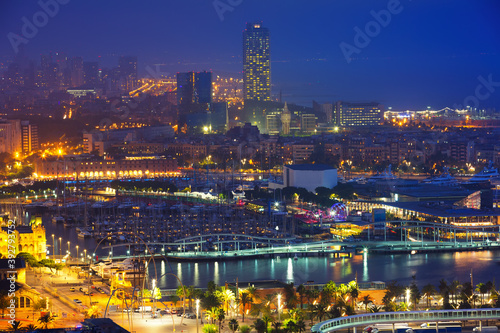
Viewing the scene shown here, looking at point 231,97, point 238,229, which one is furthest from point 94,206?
point 231,97

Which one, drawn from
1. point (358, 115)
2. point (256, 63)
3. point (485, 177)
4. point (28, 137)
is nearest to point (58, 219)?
point (485, 177)

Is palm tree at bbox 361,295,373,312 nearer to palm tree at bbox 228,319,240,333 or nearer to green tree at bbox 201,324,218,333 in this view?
palm tree at bbox 228,319,240,333

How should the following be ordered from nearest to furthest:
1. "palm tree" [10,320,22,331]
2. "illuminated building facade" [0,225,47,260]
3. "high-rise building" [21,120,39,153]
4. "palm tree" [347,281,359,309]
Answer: "palm tree" [10,320,22,331] → "palm tree" [347,281,359,309] → "illuminated building facade" [0,225,47,260] → "high-rise building" [21,120,39,153]

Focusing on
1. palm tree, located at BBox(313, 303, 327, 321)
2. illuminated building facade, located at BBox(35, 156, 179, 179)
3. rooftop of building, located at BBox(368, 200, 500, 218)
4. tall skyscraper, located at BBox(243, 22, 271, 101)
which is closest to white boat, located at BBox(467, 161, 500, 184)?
rooftop of building, located at BBox(368, 200, 500, 218)

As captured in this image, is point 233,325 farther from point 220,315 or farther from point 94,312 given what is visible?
point 94,312

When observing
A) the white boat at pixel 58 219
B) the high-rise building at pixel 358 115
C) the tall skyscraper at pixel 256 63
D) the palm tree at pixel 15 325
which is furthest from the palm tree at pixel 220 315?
the tall skyscraper at pixel 256 63

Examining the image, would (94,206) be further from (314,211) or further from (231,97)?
(231,97)
